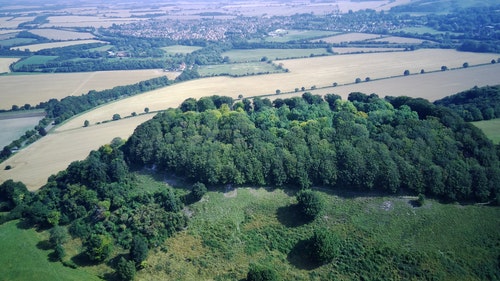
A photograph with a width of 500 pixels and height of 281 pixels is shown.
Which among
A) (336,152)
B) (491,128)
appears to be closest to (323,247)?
(336,152)

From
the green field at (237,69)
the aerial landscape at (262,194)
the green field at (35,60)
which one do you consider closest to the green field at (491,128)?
the aerial landscape at (262,194)

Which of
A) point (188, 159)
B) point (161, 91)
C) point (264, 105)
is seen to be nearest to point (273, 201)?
point (188, 159)

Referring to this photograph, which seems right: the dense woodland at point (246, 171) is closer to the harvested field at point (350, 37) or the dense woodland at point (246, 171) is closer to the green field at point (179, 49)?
the green field at point (179, 49)

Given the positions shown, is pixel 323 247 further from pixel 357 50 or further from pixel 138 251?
pixel 357 50

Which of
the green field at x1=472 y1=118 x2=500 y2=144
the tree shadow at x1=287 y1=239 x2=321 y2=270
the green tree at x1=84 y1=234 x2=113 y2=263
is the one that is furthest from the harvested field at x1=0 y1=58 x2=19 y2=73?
the green field at x1=472 y1=118 x2=500 y2=144

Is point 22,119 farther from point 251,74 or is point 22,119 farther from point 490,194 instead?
point 490,194
